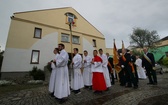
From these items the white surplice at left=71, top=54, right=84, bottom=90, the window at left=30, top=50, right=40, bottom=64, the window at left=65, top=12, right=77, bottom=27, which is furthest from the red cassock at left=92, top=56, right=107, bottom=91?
the window at left=65, top=12, right=77, bottom=27

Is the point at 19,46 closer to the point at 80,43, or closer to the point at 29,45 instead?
the point at 29,45

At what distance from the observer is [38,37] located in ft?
39.7

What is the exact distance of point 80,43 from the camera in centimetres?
1553

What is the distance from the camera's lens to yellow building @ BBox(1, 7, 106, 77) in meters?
10.3

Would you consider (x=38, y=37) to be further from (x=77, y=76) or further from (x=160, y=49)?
(x=160, y=49)

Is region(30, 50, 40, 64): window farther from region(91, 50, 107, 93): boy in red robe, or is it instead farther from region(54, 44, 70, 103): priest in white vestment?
region(91, 50, 107, 93): boy in red robe

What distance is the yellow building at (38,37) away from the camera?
1032cm

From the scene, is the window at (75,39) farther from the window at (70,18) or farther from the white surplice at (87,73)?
the white surplice at (87,73)

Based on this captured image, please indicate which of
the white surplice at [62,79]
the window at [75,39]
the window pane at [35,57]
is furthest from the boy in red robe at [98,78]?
the window at [75,39]

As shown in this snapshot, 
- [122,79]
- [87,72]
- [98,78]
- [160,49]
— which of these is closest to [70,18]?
[87,72]

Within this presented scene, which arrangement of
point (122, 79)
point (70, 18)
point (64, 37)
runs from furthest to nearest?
point (70, 18) < point (64, 37) < point (122, 79)

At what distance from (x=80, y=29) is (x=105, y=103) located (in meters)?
14.2

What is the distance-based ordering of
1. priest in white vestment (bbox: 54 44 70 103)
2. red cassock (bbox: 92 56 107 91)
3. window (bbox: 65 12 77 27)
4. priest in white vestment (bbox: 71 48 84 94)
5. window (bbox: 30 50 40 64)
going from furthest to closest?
window (bbox: 65 12 77 27) → window (bbox: 30 50 40 64) → priest in white vestment (bbox: 71 48 84 94) → red cassock (bbox: 92 56 107 91) → priest in white vestment (bbox: 54 44 70 103)

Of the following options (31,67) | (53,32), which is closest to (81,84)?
(31,67)
